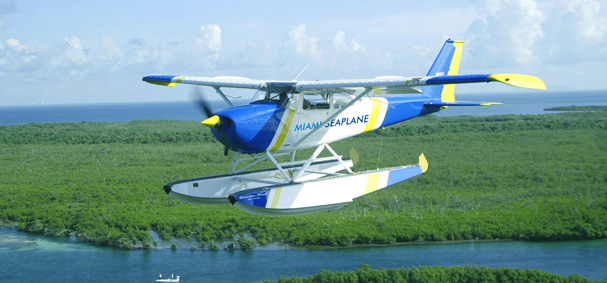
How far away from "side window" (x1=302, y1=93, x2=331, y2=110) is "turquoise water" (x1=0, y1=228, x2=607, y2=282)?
9.39 meters

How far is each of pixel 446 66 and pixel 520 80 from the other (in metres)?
7.12

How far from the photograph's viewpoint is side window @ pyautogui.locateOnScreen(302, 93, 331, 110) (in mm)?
13048

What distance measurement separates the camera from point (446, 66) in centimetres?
1644

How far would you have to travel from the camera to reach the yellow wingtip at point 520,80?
30.7ft

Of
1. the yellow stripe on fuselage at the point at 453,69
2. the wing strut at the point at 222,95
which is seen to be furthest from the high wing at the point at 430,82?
the yellow stripe on fuselage at the point at 453,69

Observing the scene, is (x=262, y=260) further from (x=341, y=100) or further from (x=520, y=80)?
(x=520, y=80)

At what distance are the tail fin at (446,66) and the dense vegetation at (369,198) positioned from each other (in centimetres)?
895

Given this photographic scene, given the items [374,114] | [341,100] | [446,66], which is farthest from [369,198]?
[341,100]

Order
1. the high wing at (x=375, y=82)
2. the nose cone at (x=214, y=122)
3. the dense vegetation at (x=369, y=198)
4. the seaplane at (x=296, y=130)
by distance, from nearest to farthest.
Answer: the high wing at (x=375, y=82) < the nose cone at (x=214, y=122) < the seaplane at (x=296, y=130) < the dense vegetation at (x=369, y=198)

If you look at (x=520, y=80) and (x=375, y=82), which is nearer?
(x=520, y=80)

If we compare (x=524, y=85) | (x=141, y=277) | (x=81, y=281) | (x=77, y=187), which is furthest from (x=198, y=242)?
(x=524, y=85)

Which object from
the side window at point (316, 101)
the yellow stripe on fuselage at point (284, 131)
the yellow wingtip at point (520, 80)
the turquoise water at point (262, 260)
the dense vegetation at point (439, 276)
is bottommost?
the turquoise water at point (262, 260)

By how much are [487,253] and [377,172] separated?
11.7 metres

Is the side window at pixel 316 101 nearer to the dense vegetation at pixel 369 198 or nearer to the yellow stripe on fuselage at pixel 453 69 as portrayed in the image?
the yellow stripe on fuselage at pixel 453 69
